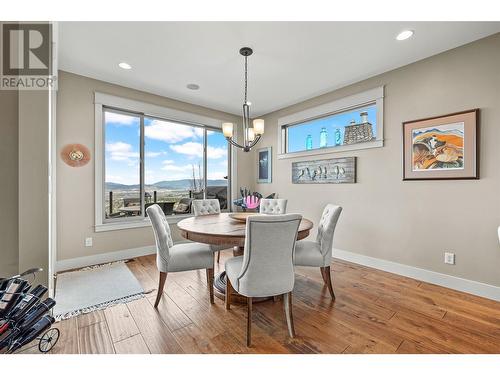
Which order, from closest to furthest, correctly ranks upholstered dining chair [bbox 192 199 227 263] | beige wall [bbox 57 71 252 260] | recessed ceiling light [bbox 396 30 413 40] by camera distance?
recessed ceiling light [bbox 396 30 413 40] → beige wall [bbox 57 71 252 260] → upholstered dining chair [bbox 192 199 227 263]

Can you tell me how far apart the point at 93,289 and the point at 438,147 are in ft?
14.3

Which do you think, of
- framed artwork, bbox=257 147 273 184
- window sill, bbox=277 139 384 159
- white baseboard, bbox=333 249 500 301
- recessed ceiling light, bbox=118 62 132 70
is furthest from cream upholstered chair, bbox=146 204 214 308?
framed artwork, bbox=257 147 273 184

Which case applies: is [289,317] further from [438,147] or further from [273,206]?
[438,147]

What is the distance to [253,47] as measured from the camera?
8.23 feet

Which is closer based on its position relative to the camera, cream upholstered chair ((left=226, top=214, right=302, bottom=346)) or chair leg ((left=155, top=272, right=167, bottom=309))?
cream upholstered chair ((left=226, top=214, right=302, bottom=346))

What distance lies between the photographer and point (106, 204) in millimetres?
→ 3518

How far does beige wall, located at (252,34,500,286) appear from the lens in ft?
7.70

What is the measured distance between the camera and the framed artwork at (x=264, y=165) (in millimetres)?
4891

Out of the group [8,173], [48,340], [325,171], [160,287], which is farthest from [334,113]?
[48,340]

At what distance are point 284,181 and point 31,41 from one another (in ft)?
12.7

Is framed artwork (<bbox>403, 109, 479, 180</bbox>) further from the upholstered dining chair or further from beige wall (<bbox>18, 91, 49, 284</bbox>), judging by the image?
beige wall (<bbox>18, 91, 49, 284</bbox>)

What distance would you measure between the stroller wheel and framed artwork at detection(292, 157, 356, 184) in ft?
12.2

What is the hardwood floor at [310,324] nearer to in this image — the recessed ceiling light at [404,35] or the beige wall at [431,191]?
the beige wall at [431,191]

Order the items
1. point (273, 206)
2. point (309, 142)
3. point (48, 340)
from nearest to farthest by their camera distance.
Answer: point (48, 340) < point (273, 206) < point (309, 142)
